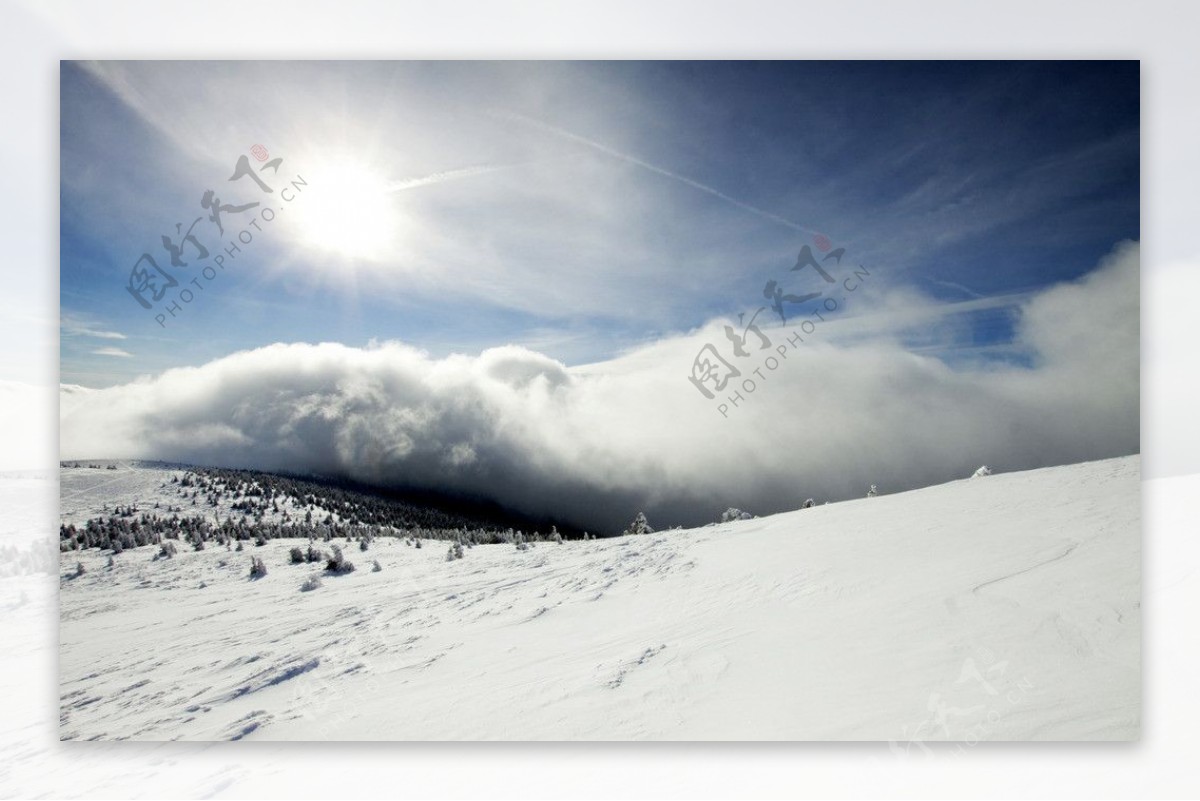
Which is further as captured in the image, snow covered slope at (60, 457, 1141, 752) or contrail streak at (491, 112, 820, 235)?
contrail streak at (491, 112, 820, 235)

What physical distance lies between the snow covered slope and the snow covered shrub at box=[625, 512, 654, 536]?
0.22 meters

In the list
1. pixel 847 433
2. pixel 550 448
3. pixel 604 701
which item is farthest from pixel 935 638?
pixel 550 448

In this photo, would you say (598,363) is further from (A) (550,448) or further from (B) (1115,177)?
(B) (1115,177)

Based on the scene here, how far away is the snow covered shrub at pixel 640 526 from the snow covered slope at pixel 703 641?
223 mm

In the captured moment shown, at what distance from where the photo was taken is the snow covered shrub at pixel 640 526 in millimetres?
3486

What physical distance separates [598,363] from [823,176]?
4.76 ft

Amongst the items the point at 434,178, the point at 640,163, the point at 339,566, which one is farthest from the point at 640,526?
the point at 434,178

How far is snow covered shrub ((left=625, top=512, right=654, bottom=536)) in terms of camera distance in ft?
11.4

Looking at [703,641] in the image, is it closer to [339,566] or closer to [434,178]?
[339,566]

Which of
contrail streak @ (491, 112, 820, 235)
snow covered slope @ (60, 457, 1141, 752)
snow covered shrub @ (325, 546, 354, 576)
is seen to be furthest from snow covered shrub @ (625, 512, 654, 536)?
contrail streak @ (491, 112, 820, 235)

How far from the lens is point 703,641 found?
3016 millimetres

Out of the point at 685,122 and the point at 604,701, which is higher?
the point at 685,122

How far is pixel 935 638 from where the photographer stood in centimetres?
295

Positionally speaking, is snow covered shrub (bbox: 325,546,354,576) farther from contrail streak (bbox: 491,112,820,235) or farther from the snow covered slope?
contrail streak (bbox: 491,112,820,235)
